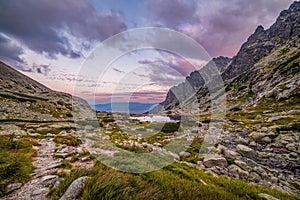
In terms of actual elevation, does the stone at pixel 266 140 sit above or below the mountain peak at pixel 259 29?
below

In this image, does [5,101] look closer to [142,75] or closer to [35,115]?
[35,115]

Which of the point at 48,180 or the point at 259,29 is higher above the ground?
the point at 259,29

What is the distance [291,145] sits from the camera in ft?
43.1

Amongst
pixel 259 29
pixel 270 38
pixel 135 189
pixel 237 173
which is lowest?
pixel 237 173

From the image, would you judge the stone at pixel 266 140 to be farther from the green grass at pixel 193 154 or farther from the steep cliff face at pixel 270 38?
the steep cliff face at pixel 270 38

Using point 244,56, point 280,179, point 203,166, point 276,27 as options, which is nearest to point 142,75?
point 203,166

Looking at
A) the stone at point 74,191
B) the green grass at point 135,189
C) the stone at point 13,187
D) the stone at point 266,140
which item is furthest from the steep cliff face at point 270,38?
the stone at point 13,187

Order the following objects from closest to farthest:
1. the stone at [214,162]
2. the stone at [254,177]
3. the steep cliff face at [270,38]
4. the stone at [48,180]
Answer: the stone at [48,180] → the stone at [254,177] → the stone at [214,162] → the steep cliff face at [270,38]

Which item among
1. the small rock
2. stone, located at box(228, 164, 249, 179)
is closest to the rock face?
stone, located at box(228, 164, 249, 179)

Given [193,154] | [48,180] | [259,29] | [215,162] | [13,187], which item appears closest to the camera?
[13,187]

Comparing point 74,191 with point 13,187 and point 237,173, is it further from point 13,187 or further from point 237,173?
point 237,173

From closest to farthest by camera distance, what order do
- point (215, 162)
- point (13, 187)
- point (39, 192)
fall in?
point (39, 192), point (13, 187), point (215, 162)

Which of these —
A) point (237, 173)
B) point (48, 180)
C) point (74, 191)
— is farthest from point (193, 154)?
point (74, 191)

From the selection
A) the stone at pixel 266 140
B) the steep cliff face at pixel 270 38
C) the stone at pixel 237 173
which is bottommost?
the stone at pixel 237 173
